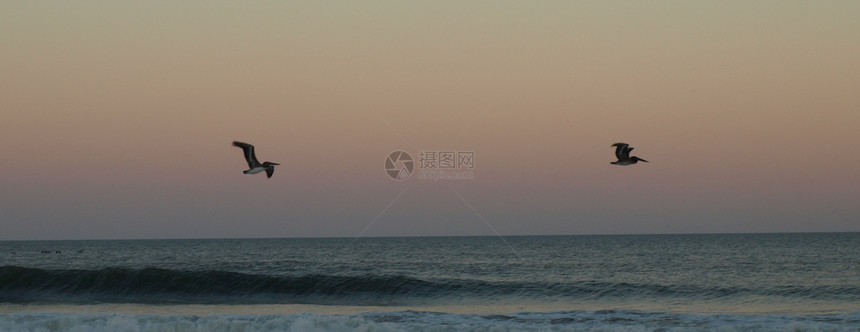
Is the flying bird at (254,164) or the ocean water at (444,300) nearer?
the ocean water at (444,300)

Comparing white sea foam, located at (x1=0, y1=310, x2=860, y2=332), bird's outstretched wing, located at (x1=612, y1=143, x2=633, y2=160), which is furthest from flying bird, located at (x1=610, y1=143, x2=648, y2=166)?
white sea foam, located at (x1=0, y1=310, x2=860, y2=332)

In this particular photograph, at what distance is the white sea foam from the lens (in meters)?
17.0

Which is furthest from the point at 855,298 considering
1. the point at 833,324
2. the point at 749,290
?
the point at 833,324

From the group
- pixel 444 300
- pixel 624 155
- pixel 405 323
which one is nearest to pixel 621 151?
pixel 624 155

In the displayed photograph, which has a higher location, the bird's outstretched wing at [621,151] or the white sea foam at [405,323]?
the bird's outstretched wing at [621,151]

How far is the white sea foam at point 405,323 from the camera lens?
16984 millimetres

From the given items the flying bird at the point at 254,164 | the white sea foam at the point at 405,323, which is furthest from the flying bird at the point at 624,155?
the flying bird at the point at 254,164

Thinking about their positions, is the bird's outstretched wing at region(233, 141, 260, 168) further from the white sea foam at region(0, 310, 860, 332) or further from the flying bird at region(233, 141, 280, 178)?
the white sea foam at region(0, 310, 860, 332)

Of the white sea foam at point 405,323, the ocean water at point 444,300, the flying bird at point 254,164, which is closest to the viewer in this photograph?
the white sea foam at point 405,323

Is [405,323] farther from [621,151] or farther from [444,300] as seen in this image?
[444,300]

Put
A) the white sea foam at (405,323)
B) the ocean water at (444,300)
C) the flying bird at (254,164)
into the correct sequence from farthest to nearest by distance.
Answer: the flying bird at (254,164) → the ocean water at (444,300) → the white sea foam at (405,323)

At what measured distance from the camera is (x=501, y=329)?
16.9m

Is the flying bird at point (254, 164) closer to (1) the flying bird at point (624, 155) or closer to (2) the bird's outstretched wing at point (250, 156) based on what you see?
(2) the bird's outstretched wing at point (250, 156)

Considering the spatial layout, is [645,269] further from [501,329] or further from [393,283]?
[501,329]
